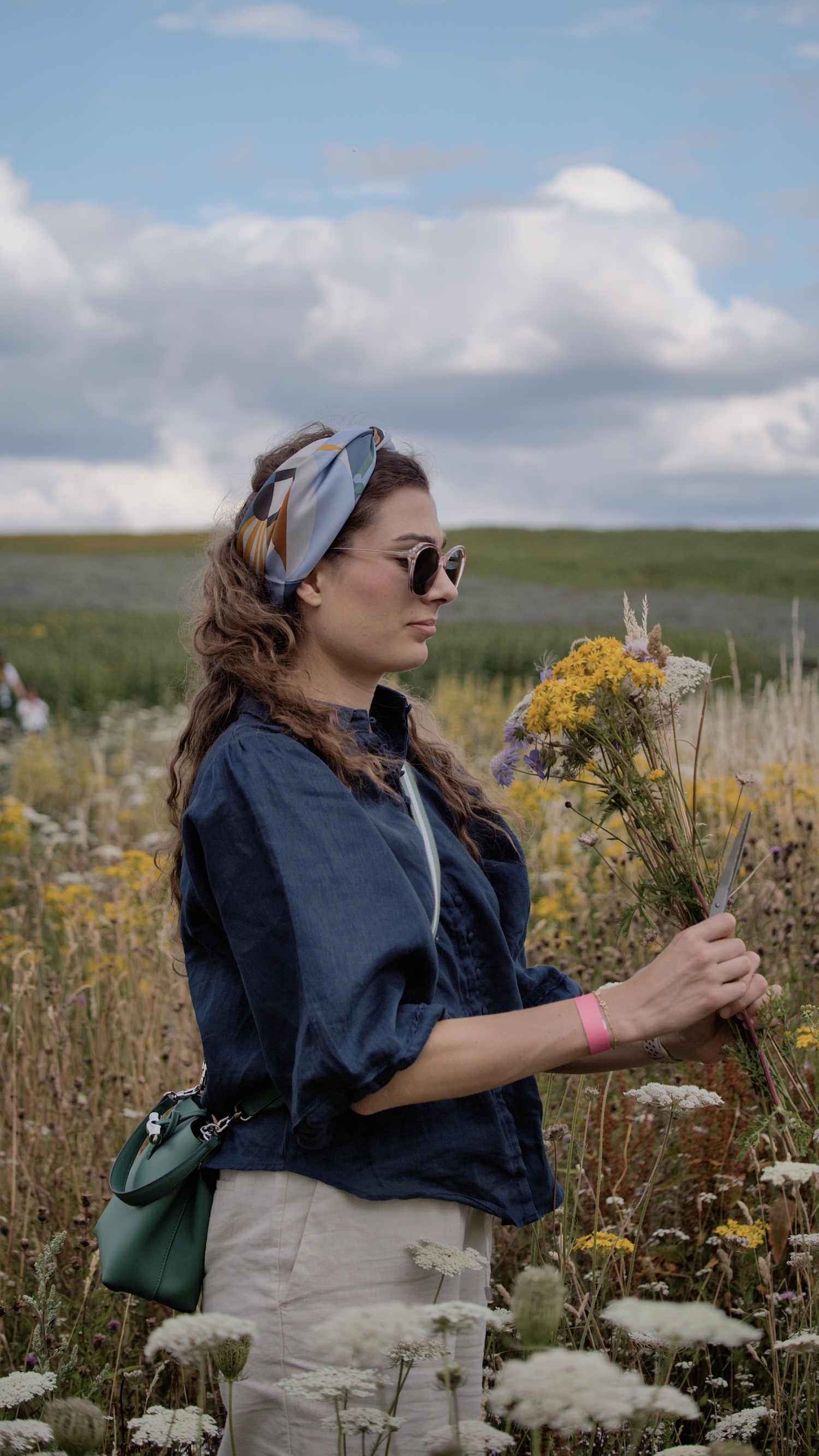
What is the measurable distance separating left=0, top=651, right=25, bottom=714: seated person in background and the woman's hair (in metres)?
11.7

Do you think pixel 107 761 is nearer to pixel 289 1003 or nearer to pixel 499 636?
pixel 289 1003

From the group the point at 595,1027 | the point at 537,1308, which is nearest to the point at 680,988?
the point at 595,1027

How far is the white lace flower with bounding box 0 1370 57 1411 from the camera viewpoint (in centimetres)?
138

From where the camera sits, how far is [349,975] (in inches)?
55.8

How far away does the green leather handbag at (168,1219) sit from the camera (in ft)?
5.57

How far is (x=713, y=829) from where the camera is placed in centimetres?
550

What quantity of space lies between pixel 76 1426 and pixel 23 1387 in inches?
15.0

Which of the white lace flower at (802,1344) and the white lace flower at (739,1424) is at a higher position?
the white lace flower at (802,1344)

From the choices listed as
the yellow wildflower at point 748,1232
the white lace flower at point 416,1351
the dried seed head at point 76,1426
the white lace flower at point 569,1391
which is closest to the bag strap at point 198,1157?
the white lace flower at point 416,1351

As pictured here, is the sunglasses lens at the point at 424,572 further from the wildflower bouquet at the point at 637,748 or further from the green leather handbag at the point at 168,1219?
the green leather handbag at the point at 168,1219

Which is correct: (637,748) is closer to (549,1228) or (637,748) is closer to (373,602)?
(373,602)

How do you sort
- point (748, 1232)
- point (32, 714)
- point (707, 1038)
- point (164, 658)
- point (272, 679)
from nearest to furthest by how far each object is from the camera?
point (272, 679) → point (707, 1038) → point (748, 1232) → point (32, 714) → point (164, 658)

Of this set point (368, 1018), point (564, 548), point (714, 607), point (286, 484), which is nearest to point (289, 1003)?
point (368, 1018)

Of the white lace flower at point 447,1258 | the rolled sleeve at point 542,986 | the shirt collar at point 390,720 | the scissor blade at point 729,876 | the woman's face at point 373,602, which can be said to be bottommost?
the white lace flower at point 447,1258
